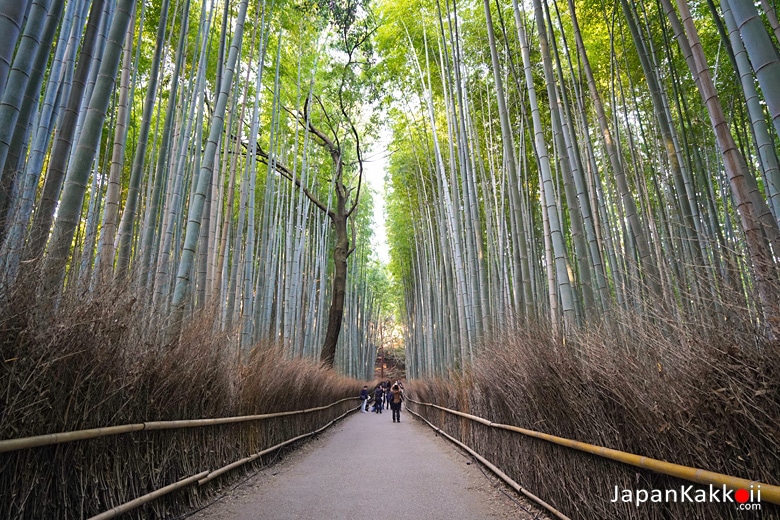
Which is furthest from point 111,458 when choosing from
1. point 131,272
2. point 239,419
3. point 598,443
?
point 598,443

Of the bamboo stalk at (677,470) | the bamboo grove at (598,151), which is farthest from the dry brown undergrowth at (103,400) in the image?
the bamboo grove at (598,151)

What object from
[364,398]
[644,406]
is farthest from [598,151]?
[364,398]

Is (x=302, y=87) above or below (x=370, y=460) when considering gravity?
above

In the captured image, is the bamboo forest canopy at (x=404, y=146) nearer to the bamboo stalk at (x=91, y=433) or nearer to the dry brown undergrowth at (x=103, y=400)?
the dry brown undergrowth at (x=103, y=400)

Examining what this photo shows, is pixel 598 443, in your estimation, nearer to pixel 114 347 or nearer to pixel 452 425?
pixel 114 347

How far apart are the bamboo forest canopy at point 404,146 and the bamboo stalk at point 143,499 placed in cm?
78

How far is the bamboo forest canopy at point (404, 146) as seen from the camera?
1715mm

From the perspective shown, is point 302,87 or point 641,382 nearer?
point 641,382

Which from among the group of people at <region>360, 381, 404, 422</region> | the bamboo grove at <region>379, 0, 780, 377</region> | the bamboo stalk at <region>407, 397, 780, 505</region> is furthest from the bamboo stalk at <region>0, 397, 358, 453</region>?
the group of people at <region>360, 381, 404, 422</region>

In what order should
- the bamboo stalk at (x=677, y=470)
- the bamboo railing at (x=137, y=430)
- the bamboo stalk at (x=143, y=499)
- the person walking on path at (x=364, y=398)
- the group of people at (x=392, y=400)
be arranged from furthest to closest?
the person walking on path at (x=364, y=398)
the group of people at (x=392, y=400)
the bamboo stalk at (x=143, y=499)
the bamboo railing at (x=137, y=430)
the bamboo stalk at (x=677, y=470)

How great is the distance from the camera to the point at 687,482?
1.29m

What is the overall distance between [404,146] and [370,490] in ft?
25.8

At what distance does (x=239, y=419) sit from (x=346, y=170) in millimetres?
8323

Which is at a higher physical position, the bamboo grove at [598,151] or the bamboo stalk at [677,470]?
the bamboo grove at [598,151]
